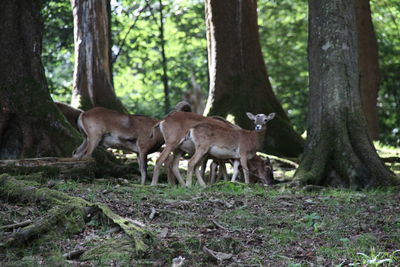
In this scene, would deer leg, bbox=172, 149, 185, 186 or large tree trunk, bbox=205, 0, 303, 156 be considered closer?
deer leg, bbox=172, 149, 185, 186

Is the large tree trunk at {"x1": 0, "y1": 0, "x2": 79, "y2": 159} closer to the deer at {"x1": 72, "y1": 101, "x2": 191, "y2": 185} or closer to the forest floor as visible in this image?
Answer: the deer at {"x1": 72, "y1": 101, "x2": 191, "y2": 185}

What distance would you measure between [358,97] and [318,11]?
164cm

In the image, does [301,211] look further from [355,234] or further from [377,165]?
[377,165]

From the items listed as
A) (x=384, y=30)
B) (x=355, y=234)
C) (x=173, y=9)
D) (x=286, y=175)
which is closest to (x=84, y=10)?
(x=286, y=175)

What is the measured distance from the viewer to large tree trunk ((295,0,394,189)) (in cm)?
1168

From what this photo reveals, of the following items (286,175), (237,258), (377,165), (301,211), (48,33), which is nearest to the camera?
(237,258)

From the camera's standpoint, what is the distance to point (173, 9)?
109 feet

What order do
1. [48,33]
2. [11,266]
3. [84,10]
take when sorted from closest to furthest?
[11,266]
[84,10]
[48,33]

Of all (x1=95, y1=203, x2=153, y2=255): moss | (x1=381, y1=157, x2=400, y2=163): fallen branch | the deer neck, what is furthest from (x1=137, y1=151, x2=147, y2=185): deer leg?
(x1=381, y1=157, x2=400, y2=163): fallen branch

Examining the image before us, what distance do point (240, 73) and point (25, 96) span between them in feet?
20.0

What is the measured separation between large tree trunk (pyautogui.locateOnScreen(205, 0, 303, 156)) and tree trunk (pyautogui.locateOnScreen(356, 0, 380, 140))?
429 cm

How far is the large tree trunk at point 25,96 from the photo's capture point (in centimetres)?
1170

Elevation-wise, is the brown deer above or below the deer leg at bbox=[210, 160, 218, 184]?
above

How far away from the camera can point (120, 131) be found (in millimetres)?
13562
